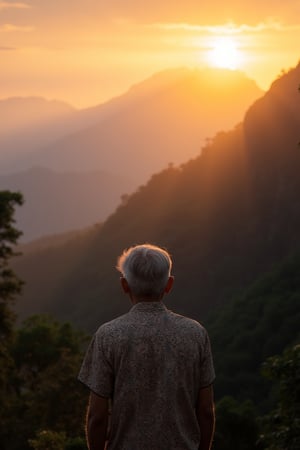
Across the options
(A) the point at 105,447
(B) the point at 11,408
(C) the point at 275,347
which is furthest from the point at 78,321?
(A) the point at 105,447

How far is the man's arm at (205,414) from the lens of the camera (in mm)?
4344

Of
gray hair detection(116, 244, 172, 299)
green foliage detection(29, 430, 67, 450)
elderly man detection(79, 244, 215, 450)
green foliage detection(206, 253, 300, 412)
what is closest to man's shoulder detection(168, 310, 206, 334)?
elderly man detection(79, 244, 215, 450)

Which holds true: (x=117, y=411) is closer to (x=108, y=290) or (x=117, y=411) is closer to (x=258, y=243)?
(x=258, y=243)

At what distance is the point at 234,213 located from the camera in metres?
104

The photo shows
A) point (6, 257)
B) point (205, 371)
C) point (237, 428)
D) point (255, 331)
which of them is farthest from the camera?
point (255, 331)

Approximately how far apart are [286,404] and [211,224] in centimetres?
9537

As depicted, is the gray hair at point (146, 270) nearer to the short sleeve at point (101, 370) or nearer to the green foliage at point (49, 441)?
the short sleeve at point (101, 370)

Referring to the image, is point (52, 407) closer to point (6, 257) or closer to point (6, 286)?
point (6, 286)

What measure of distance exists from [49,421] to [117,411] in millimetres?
22721

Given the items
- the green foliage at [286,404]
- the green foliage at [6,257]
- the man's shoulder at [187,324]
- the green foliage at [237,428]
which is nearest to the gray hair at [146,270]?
the man's shoulder at [187,324]

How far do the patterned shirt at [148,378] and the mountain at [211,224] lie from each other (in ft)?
266

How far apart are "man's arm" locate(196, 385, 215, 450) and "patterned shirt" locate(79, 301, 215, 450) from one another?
6cm

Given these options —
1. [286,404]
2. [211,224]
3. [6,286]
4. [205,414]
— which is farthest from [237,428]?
[211,224]

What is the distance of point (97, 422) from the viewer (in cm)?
425
